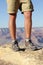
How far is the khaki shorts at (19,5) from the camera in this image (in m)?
9.03

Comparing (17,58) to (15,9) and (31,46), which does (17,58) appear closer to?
(31,46)

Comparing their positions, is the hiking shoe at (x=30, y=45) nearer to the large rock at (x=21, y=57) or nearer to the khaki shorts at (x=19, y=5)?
the large rock at (x=21, y=57)

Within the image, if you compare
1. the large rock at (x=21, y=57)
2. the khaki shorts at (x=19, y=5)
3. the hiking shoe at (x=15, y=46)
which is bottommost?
the large rock at (x=21, y=57)

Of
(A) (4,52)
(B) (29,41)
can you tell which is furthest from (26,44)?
(A) (4,52)

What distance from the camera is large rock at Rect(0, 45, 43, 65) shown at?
27.7ft

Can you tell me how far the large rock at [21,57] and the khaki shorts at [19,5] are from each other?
48.9 inches

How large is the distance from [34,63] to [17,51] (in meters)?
1.05

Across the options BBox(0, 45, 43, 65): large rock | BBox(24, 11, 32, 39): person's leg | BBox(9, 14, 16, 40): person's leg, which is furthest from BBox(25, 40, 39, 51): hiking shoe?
BBox(9, 14, 16, 40): person's leg

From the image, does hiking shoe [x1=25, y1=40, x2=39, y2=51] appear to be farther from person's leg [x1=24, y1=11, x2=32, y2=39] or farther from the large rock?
person's leg [x1=24, y1=11, x2=32, y2=39]

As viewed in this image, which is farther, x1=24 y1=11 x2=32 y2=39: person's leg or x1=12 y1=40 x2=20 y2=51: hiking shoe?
x1=12 y1=40 x2=20 y2=51: hiking shoe

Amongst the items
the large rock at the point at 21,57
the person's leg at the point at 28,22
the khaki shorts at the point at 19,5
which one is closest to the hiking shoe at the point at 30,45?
the large rock at the point at 21,57

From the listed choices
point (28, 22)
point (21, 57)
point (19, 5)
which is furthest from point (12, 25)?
point (21, 57)

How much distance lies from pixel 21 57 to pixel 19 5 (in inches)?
61.9

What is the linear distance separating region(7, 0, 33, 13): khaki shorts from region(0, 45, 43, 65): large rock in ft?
4.08
